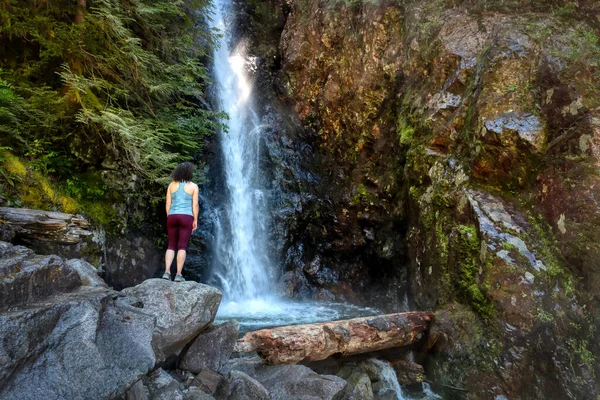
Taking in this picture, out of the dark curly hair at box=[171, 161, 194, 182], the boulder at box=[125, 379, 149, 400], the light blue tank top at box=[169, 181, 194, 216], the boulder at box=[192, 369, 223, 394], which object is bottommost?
the boulder at box=[192, 369, 223, 394]

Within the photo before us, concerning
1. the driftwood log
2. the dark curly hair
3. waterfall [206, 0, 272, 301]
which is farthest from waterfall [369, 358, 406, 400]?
waterfall [206, 0, 272, 301]

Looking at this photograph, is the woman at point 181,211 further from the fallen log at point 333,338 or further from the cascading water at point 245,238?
the cascading water at point 245,238

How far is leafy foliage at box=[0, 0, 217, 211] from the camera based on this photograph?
672cm

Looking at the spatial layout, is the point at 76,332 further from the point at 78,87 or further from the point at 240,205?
the point at 240,205

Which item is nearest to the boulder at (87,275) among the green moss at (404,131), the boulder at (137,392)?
the boulder at (137,392)

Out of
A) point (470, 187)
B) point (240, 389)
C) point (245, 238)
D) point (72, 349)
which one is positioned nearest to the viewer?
point (72, 349)

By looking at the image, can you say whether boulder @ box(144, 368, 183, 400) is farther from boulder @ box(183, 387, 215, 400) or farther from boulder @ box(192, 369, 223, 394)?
boulder @ box(192, 369, 223, 394)

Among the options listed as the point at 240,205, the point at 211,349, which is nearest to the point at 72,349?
the point at 211,349

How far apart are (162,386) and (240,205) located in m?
7.80

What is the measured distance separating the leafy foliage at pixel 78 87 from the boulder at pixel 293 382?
469 cm

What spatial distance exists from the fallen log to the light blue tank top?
6.26ft

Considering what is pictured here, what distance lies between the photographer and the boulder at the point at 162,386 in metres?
3.25

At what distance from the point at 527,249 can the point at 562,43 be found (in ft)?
13.0

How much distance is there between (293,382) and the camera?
3.96m
